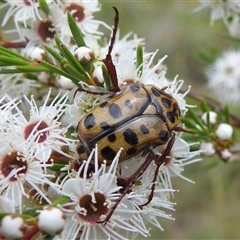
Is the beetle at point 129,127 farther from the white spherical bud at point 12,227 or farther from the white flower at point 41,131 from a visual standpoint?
the white spherical bud at point 12,227

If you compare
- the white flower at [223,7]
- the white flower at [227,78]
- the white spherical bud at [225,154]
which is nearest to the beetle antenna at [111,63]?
the white spherical bud at [225,154]

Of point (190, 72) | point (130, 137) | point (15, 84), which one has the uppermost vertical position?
point (190, 72)

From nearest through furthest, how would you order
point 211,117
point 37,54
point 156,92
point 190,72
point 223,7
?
point 156,92
point 37,54
point 211,117
point 223,7
point 190,72

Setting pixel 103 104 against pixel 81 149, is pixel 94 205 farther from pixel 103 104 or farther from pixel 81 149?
pixel 103 104

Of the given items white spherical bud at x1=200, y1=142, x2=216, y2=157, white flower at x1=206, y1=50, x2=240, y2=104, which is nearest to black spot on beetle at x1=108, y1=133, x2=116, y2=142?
white spherical bud at x1=200, y1=142, x2=216, y2=157

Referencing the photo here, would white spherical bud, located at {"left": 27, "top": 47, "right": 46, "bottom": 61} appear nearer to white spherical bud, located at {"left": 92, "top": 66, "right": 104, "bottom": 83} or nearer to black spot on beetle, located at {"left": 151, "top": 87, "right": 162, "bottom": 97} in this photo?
white spherical bud, located at {"left": 92, "top": 66, "right": 104, "bottom": 83}

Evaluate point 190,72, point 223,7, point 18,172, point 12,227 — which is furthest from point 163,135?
point 190,72

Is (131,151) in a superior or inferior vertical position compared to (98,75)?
inferior
